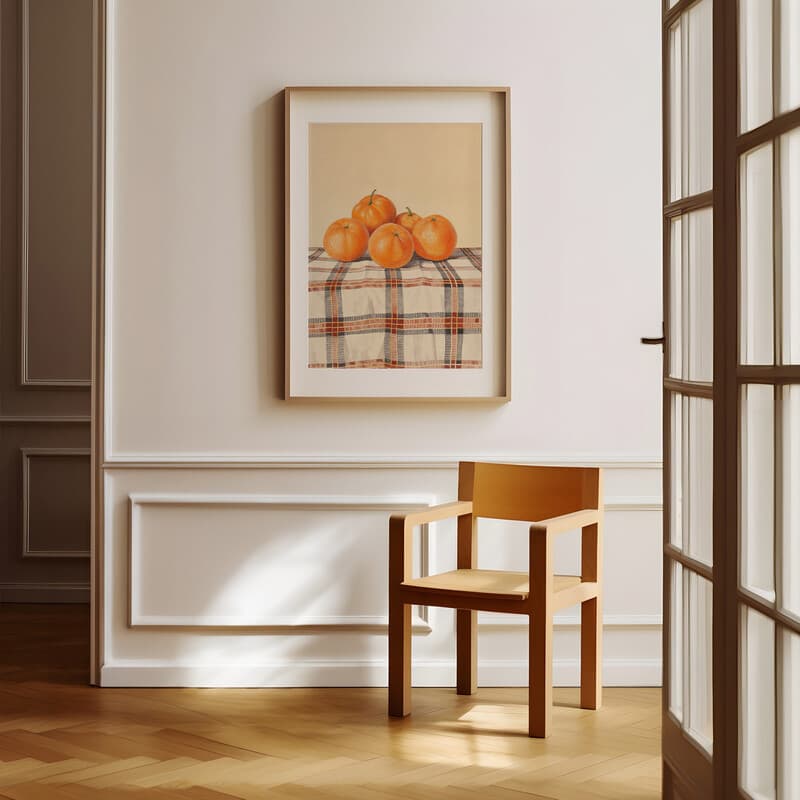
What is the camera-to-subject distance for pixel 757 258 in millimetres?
1772

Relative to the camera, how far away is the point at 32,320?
5.03m

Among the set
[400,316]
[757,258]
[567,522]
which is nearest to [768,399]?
[757,258]

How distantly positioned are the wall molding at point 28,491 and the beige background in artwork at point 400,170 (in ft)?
6.83

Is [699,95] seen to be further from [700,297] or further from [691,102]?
[700,297]

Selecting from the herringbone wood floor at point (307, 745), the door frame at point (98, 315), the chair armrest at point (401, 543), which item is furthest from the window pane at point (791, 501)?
the door frame at point (98, 315)

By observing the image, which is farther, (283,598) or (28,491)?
(28,491)

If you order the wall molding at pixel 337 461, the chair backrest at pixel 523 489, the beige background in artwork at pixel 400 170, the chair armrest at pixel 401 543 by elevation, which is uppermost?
the beige background in artwork at pixel 400 170

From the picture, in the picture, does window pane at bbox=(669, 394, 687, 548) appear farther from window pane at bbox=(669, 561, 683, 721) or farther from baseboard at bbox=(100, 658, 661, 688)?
baseboard at bbox=(100, 658, 661, 688)

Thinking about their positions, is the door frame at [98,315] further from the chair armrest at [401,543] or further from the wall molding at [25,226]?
the wall molding at [25,226]

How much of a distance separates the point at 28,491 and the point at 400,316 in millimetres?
2389

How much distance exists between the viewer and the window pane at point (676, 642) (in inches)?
88.4

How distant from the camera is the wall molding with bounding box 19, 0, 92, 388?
498cm

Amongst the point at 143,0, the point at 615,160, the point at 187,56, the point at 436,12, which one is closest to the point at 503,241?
the point at 615,160

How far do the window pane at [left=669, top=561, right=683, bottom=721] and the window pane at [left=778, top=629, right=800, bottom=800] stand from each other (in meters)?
0.56
